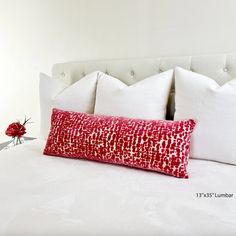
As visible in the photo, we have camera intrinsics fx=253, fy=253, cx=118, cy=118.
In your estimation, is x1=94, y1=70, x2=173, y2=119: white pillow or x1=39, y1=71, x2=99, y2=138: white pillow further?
x1=39, y1=71, x2=99, y2=138: white pillow

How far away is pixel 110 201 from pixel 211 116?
2.18 ft

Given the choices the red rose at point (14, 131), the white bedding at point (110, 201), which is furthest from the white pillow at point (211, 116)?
the red rose at point (14, 131)

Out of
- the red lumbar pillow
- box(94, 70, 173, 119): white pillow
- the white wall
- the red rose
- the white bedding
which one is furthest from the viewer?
the red rose

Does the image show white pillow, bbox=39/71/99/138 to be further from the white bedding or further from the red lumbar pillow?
the white bedding

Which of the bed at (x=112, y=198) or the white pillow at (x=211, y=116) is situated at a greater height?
the white pillow at (x=211, y=116)

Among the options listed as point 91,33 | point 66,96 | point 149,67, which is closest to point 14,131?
point 66,96

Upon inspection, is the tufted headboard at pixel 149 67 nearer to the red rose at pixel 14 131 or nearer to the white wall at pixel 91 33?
the white wall at pixel 91 33

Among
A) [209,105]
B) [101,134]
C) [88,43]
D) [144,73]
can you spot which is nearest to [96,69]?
[88,43]

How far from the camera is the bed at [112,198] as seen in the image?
73 centimetres

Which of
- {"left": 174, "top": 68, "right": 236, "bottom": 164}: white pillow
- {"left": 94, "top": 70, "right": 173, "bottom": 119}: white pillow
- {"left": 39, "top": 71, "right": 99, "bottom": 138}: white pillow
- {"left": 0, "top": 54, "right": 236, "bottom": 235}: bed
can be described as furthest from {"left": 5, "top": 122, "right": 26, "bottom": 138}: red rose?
{"left": 174, "top": 68, "right": 236, "bottom": 164}: white pillow

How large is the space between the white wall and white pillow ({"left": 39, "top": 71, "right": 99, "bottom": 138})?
14.3 inches

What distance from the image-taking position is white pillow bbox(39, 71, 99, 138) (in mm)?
1644

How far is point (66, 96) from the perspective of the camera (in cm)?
167

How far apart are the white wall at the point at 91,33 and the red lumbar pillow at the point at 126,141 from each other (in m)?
0.70
